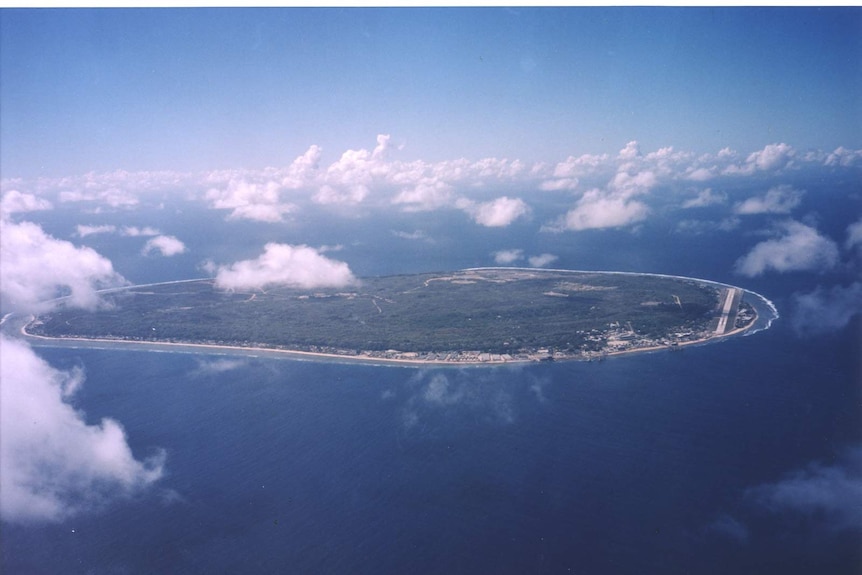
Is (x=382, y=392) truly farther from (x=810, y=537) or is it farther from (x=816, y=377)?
(x=816, y=377)

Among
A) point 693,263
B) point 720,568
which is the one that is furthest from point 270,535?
point 693,263

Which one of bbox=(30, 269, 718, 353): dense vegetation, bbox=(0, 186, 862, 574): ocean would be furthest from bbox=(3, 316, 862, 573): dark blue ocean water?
bbox=(30, 269, 718, 353): dense vegetation

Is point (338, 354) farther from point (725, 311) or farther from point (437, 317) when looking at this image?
point (725, 311)

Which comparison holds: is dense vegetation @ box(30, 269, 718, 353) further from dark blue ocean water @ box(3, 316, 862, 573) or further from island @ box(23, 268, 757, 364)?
dark blue ocean water @ box(3, 316, 862, 573)

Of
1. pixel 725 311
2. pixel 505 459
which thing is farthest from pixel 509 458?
pixel 725 311

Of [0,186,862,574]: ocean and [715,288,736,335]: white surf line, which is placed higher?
[715,288,736,335]: white surf line
